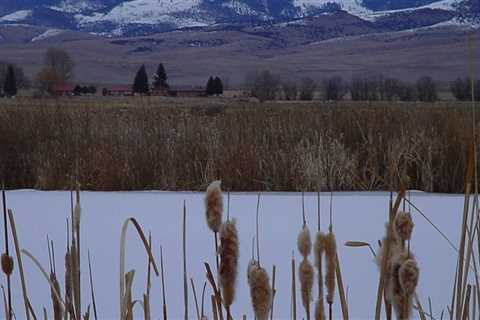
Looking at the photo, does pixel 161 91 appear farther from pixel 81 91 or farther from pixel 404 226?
pixel 404 226

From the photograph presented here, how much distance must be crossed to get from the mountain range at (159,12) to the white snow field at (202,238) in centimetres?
12582

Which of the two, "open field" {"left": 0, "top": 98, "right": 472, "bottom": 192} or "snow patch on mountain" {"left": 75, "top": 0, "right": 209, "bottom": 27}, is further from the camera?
"snow patch on mountain" {"left": 75, "top": 0, "right": 209, "bottom": 27}

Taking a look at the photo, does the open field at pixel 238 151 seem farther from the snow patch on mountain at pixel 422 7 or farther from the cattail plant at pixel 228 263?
→ the snow patch on mountain at pixel 422 7

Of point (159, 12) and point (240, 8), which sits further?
point (240, 8)

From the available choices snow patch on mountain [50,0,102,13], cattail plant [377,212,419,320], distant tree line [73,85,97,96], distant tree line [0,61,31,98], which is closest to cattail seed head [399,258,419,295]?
cattail plant [377,212,419,320]

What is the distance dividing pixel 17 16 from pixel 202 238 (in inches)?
5784

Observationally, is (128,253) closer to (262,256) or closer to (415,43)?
(262,256)

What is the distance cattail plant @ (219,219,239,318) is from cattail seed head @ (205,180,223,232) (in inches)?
0.5

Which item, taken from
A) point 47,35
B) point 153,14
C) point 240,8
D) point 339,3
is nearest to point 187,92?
point 47,35

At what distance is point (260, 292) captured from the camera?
592mm

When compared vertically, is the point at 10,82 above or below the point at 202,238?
above

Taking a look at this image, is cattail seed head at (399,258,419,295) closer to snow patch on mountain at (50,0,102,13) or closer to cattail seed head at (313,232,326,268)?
cattail seed head at (313,232,326,268)

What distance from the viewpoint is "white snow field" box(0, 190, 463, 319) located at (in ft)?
7.32

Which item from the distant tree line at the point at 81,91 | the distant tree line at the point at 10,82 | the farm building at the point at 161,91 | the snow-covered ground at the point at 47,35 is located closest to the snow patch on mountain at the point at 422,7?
the snow-covered ground at the point at 47,35
